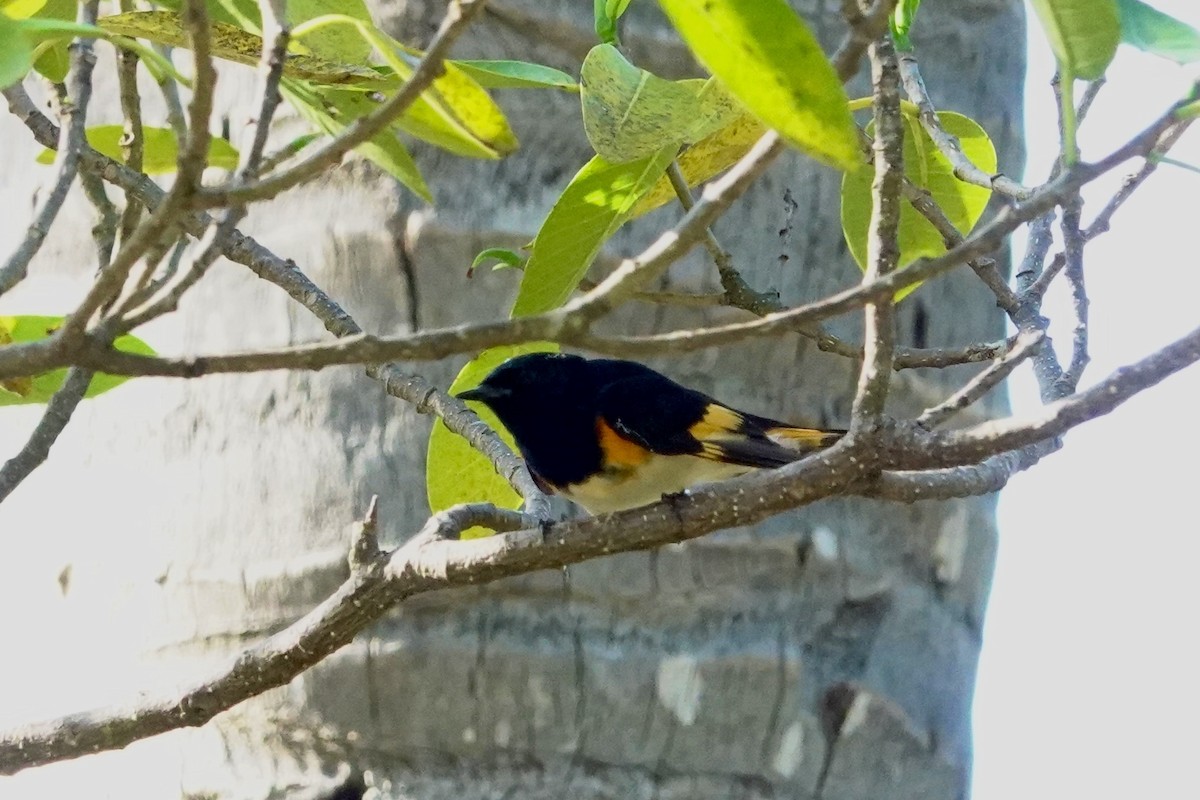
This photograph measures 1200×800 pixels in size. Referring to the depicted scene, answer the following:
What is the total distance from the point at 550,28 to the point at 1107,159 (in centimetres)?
155

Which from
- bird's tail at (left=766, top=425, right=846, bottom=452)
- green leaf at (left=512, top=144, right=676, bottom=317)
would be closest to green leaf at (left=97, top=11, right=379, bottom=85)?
green leaf at (left=512, top=144, right=676, bottom=317)

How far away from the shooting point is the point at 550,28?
91.2 inches

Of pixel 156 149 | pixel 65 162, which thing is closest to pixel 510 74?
pixel 65 162

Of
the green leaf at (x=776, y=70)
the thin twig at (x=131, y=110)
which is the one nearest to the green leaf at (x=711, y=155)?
the thin twig at (x=131, y=110)

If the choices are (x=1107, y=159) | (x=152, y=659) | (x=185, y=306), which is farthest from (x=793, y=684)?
(x=1107, y=159)

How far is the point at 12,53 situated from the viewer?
90 centimetres

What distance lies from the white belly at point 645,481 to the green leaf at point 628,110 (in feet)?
3.03

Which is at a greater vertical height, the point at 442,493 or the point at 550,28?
the point at 550,28

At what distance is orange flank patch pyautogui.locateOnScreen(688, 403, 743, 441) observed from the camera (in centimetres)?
202

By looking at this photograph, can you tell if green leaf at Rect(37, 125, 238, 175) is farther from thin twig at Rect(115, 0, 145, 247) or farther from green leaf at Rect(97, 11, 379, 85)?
green leaf at Rect(97, 11, 379, 85)

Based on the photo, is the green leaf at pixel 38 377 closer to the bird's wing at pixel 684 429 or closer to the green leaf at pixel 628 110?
the green leaf at pixel 628 110

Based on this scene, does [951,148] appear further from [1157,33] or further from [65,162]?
[65,162]

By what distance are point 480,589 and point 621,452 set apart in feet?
1.10

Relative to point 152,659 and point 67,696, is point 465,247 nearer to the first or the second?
point 152,659
